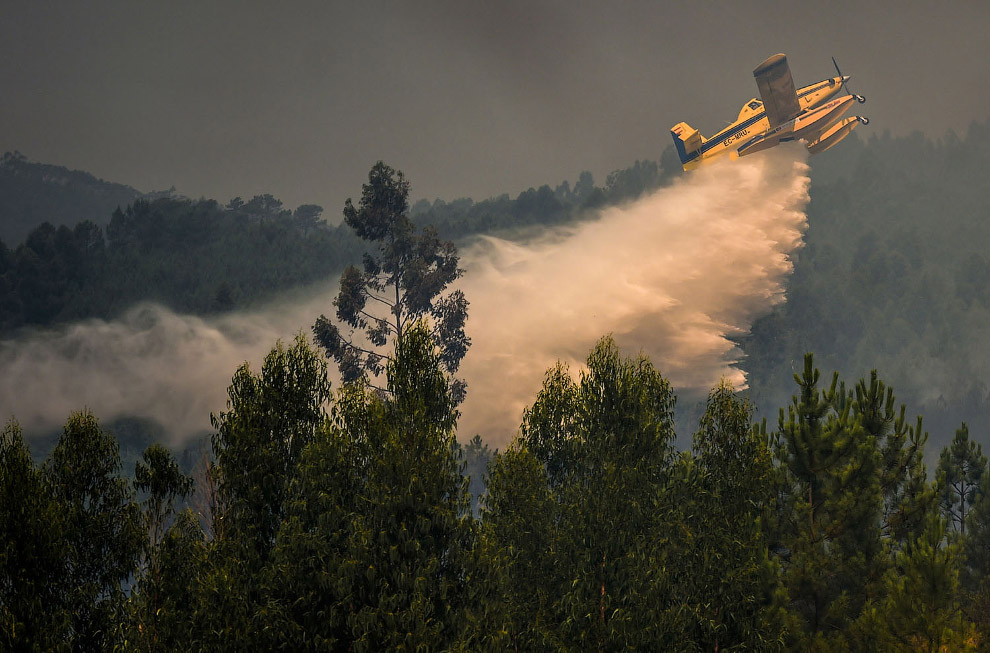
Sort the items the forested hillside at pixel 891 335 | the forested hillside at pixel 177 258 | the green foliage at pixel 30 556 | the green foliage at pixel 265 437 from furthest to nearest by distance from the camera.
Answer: the forested hillside at pixel 891 335
the forested hillside at pixel 177 258
the green foliage at pixel 265 437
the green foliage at pixel 30 556

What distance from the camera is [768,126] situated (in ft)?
230

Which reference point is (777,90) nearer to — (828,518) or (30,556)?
(828,518)

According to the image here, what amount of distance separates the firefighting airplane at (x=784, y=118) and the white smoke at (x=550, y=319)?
15.2 m

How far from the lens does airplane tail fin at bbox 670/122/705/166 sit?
7362 cm

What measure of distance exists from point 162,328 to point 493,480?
345 feet

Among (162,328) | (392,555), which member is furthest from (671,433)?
(162,328)

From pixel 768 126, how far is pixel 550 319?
122 ft

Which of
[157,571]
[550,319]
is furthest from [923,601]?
[550,319]

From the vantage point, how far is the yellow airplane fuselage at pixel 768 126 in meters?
69.2

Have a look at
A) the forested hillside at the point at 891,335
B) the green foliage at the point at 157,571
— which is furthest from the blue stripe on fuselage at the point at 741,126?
the forested hillside at the point at 891,335

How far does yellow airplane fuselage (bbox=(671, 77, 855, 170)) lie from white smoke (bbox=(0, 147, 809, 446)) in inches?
587

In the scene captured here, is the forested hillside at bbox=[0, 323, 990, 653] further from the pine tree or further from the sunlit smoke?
the sunlit smoke

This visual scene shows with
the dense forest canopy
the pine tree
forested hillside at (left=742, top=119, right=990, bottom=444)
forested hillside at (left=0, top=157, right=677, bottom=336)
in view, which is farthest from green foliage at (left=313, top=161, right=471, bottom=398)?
forested hillside at (left=742, top=119, right=990, bottom=444)

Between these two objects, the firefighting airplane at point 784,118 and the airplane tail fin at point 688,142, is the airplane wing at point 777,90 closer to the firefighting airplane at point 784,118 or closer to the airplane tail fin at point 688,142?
the firefighting airplane at point 784,118
